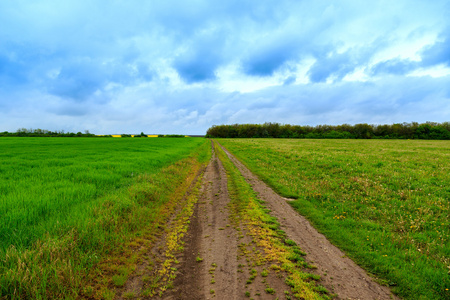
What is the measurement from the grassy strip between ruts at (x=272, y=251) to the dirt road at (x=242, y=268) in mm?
66

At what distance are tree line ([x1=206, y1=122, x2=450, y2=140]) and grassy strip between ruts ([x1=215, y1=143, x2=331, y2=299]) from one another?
16173cm

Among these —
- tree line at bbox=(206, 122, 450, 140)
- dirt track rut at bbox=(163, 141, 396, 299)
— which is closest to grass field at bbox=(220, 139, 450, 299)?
dirt track rut at bbox=(163, 141, 396, 299)

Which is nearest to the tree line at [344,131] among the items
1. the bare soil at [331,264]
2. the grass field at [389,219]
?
the grass field at [389,219]

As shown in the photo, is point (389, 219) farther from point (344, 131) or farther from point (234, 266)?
point (344, 131)

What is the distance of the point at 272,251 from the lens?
5723 millimetres

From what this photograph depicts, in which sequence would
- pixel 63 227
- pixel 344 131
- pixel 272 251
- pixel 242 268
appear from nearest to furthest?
pixel 242 268 → pixel 272 251 → pixel 63 227 → pixel 344 131

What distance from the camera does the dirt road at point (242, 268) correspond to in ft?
14.0

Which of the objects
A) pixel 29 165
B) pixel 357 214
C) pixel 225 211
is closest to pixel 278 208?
pixel 225 211

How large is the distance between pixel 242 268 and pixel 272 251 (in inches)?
46.2

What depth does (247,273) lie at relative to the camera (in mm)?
4820

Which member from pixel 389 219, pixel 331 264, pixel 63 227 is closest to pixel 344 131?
pixel 389 219

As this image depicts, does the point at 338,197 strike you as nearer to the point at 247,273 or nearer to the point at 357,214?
the point at 357,214

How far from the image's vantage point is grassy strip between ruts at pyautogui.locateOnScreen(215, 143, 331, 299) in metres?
4.34

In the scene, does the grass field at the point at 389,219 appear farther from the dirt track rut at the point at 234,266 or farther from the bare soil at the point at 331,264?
the dirt track rut at the point at 234,266
